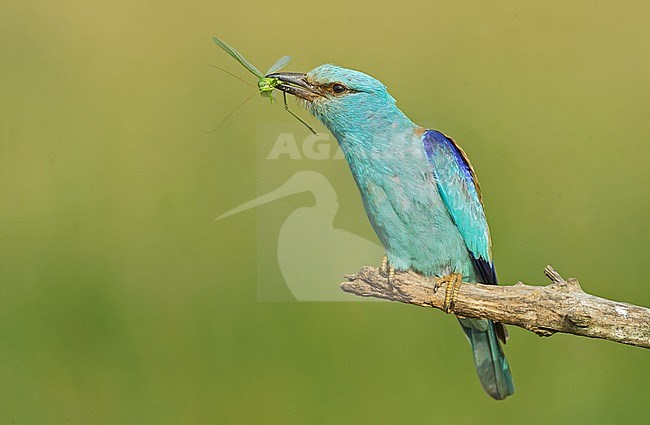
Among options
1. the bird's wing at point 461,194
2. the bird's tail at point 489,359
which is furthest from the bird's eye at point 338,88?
the bird's tail at point 489,359

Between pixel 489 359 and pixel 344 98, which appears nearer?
pixel 344 98

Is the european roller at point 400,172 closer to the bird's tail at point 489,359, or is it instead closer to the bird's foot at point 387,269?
the bird's foot at point 387,269

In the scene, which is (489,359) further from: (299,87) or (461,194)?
(299,87)

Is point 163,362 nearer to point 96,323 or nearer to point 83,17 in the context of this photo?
point 96,323

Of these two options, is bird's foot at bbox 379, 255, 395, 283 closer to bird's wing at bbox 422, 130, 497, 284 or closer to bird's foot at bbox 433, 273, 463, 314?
bird's foot at bbox 433, 273, 463, 314

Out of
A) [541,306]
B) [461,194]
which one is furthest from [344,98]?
[541,306]

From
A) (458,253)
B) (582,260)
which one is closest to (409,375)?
(582,260)
